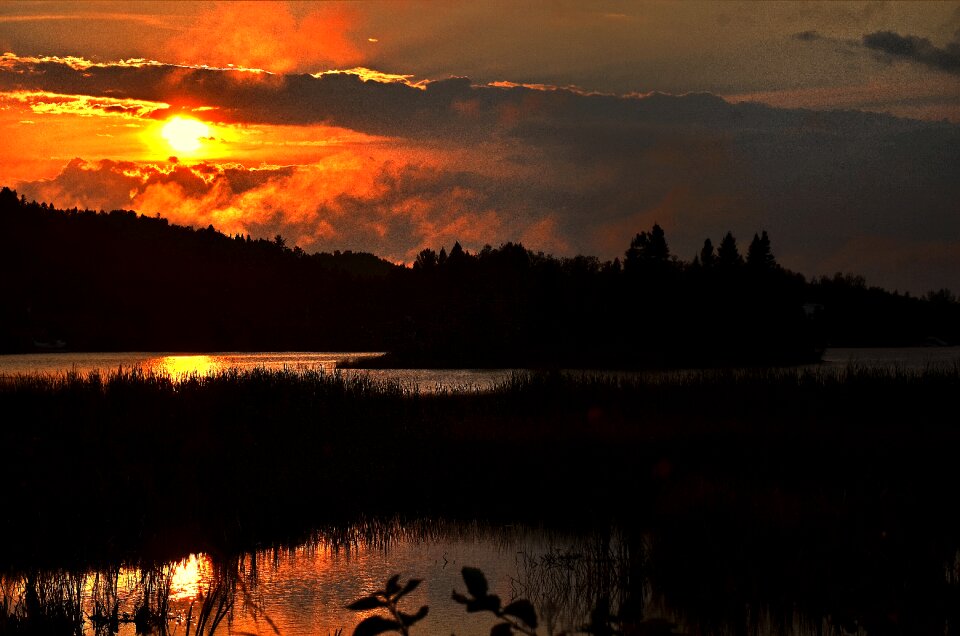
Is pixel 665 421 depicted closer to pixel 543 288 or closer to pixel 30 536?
pixel 30 536

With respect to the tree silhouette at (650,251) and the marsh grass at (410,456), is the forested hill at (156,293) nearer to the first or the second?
the tree silhouette at (650,251)

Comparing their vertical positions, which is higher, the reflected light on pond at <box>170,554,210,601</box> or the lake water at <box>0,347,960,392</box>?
the reflected light on pond at <box>170,554,210,601</box>

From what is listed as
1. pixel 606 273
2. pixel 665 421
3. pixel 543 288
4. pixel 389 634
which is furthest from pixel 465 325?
pixel 389 634

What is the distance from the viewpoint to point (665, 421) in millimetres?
25094

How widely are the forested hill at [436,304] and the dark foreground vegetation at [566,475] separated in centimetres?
5981

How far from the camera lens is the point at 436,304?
12988cm

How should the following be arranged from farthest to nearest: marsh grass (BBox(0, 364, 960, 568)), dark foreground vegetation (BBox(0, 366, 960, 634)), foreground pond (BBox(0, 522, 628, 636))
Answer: marsh grass (BBox(0, 364, 960, 568))
dark foreground vegetation (BBox(0, 366, 960, 634))
foreground pond (BBox(0, 522, 628, 636))

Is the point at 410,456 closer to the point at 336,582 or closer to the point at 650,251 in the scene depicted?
the point at 336,582

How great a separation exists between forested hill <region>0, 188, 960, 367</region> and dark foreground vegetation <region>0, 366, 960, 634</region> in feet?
196

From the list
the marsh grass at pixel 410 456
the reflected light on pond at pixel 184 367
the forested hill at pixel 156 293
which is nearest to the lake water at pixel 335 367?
the reflected light on pond at pixel 184 367

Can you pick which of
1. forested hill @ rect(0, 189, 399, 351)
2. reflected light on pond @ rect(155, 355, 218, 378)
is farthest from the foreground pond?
forested hill @ rect(0, 189, 399, 351)

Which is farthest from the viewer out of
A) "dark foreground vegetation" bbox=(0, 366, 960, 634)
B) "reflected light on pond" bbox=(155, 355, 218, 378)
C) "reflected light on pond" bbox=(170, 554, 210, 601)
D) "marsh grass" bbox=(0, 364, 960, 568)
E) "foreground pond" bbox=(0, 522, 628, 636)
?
"reflected light on pond" bbox=(155, 355, 218, 378)

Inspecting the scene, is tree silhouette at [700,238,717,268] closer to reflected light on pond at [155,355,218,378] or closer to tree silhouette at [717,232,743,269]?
tree silhouette at [717,232,743,269]

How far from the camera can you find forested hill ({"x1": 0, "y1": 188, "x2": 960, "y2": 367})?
93188mm
